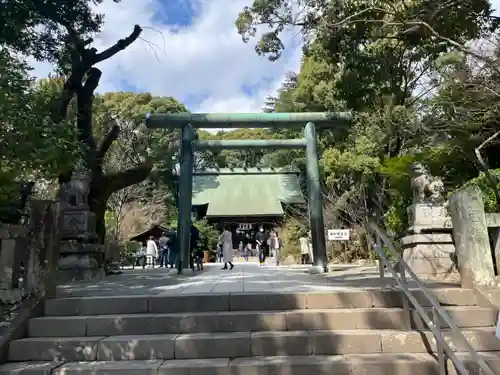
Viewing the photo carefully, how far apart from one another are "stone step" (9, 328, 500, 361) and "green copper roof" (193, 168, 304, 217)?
67.2 ft

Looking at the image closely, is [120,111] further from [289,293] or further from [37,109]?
[289,293]

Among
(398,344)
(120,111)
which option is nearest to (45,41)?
(398,344)

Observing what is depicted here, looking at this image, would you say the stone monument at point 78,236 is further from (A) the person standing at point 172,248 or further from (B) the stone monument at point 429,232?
(B) the stone monument at point 429,232

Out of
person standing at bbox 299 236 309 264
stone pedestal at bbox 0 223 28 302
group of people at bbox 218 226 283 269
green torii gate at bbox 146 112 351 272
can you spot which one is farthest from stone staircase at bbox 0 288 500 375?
person standing at bbox 299 236 309 264

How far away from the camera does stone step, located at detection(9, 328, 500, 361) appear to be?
407 cm

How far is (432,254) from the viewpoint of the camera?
6.97 metres

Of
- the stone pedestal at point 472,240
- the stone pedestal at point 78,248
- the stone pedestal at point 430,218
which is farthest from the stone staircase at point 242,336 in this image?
the stone pedestal at point 78,248

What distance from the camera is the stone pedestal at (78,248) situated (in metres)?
8.25

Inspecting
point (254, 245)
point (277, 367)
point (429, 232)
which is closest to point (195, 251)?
point (429, 232)

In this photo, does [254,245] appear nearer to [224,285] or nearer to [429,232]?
[429,232]

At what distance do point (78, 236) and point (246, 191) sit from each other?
18.9 meters

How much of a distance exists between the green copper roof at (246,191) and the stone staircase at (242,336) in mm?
19919

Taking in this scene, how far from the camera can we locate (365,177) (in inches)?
638

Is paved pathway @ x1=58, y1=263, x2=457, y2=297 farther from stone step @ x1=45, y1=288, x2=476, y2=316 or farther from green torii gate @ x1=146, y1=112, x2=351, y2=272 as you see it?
green torii gate @ x1=146, y1=112, x2=351, y2=272
